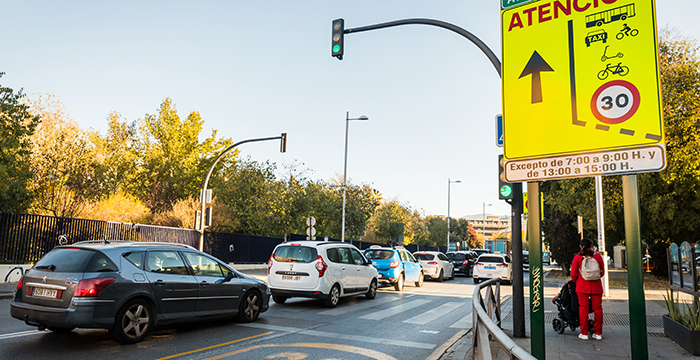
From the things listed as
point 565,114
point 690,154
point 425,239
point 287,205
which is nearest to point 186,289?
point 565,114

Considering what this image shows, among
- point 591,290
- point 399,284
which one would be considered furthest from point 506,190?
point 399,284

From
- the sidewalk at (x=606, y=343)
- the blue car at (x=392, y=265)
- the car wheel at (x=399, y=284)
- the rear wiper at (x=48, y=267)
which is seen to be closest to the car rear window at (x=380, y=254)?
the blue car at (x=392, y=265)

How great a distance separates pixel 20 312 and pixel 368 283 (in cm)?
958

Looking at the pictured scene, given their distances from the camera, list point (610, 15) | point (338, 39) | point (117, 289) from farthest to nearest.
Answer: point (338, 39) < point (117, 289) < point (610, 15)

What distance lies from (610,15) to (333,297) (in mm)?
10339

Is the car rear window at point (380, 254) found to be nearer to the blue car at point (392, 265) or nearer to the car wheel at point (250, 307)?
the blue car at point (392, 265)

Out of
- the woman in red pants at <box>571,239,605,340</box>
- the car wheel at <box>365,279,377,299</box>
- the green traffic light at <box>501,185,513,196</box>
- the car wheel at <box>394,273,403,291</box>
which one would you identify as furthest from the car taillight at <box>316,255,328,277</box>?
the car wheel at <box>394,273,403,291</box>

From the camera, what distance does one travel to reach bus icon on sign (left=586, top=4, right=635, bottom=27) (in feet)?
11.3

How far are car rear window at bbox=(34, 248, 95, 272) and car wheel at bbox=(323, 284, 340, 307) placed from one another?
21.4 feet

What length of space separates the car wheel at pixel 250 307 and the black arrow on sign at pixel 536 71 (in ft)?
24.3

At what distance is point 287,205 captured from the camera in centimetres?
3020

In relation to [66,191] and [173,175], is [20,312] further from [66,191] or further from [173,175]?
[173,175]

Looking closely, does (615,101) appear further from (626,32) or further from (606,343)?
A: (606,343)

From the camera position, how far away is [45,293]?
22.4ft
